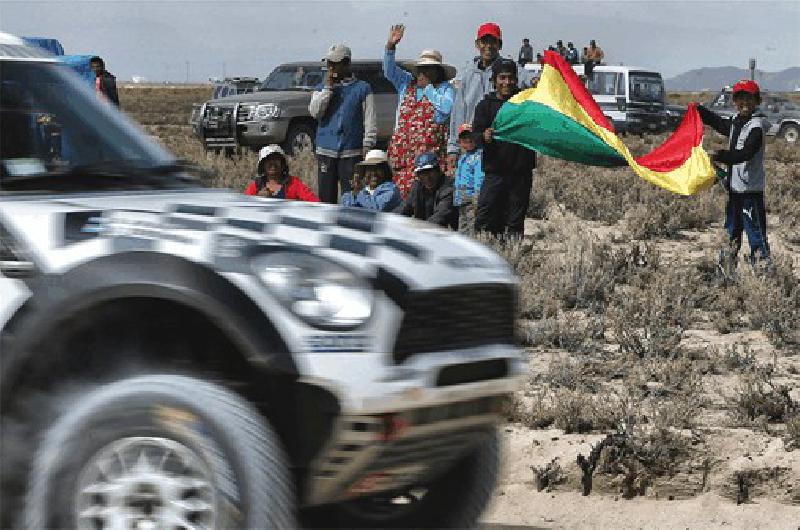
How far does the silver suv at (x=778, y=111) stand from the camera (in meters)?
40.3

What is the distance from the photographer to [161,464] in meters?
4.39

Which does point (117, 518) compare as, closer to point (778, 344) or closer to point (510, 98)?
point (778, 344)

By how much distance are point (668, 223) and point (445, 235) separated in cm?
1177

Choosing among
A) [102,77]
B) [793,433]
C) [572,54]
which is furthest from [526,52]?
[793,433]

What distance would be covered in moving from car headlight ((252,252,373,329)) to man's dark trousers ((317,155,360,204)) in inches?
295

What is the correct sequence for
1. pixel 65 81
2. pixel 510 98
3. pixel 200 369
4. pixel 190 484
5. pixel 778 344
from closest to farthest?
pixel 190 484 < pixel 200 369 < pixel 65 81 < pixel 778 344 < pixel 510 98

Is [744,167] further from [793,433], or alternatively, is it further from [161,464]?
[161,464]

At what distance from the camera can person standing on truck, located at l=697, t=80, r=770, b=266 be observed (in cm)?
1208

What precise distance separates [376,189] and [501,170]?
4.91ft

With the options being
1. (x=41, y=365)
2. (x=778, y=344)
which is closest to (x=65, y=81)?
(x=41, y=365)

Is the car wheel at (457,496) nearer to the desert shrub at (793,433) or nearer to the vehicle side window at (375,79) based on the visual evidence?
the desert shrub at (793,433)

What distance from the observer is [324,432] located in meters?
4.39

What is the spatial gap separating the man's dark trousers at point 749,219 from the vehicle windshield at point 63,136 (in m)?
7.55

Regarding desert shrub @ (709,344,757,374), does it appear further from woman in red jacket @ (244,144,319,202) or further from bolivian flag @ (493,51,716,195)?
bolivian flag @ (493,51,716,195)
